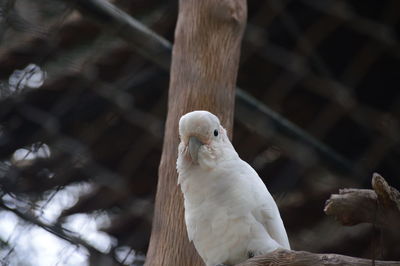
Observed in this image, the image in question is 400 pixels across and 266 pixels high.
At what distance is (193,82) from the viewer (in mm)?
1838

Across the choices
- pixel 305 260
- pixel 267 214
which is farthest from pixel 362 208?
pixel 267 214

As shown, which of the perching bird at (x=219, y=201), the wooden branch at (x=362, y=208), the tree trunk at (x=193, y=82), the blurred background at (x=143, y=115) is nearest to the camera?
the wooden branch at (x=362, y=208)

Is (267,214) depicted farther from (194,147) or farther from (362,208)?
(362,208)

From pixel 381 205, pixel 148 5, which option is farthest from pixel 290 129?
pixel 381 205

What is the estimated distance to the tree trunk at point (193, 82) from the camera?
170 centimetres

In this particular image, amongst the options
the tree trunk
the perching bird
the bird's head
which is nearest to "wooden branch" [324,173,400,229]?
the perching bird

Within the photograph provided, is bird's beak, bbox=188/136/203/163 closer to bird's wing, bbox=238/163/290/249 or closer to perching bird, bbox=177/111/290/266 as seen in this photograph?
perching bird, bbox=177/111/290/266

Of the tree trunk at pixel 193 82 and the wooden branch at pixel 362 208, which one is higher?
the tree trunk at pixel 193 82

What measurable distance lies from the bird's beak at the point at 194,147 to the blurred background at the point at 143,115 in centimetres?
37

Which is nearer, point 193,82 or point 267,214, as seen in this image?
point 267,214

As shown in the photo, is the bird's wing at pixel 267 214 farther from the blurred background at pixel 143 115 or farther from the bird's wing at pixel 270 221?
the blurred background at pixel 143 115

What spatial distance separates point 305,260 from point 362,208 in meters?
0.15

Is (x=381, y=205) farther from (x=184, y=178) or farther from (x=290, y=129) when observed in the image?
(x=290, y=129)

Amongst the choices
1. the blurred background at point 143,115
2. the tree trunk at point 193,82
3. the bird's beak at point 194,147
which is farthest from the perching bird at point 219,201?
the blurred background at point 143,115
